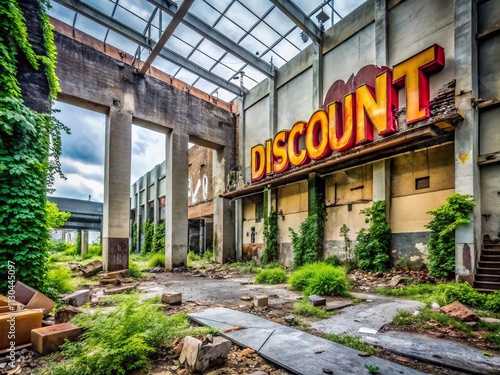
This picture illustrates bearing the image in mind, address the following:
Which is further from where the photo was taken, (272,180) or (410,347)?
(272,180)

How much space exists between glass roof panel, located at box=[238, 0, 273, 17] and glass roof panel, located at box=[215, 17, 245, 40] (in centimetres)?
93

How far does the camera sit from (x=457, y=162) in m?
6.68

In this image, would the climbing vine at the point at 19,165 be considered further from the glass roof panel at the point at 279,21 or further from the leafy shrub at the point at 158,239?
the leafy shrub at the point at 158,239

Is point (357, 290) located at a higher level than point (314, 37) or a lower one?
lower

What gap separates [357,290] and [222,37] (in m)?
10.8

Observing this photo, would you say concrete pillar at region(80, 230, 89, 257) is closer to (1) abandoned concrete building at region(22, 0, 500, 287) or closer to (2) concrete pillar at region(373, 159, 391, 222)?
(1) abandoned concrete building at region(22, 0, 500, 287)

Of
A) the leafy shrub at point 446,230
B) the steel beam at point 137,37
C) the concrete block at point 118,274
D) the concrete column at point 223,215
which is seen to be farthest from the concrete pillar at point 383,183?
the steel beam at point 137,37

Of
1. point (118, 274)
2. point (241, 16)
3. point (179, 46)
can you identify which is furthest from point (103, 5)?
point (118, 274)

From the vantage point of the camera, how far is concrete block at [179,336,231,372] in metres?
2.55

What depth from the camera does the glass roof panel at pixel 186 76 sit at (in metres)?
14.1

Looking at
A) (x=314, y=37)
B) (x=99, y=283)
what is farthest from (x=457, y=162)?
(x=99, y=283)

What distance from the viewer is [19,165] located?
4.88m

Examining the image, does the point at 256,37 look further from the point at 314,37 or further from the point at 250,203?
the point at 250,203

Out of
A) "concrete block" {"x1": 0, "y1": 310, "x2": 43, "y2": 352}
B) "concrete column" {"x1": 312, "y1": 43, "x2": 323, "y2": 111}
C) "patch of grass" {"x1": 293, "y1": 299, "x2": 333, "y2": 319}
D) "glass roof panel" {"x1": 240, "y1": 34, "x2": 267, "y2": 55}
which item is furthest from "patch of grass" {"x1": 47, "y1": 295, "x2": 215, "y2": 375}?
"glass roof panel" {"x1": 240, "y1": 34, "x2": 267, "y2": 55}
